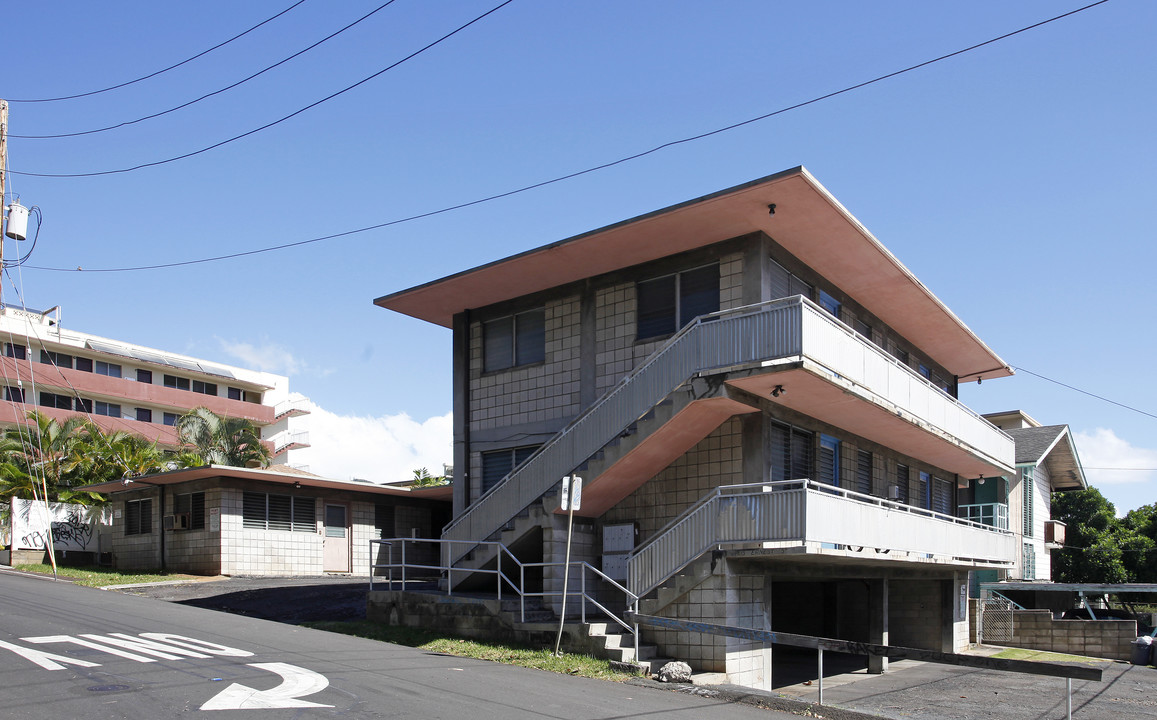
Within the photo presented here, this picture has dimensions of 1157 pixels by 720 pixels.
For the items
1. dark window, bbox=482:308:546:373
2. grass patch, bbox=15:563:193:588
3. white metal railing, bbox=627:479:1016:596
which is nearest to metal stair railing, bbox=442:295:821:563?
white metal railing, bbox=627:479:1016:596

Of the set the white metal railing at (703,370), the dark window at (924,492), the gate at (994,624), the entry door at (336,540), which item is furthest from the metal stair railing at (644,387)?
the gate at (994,624)

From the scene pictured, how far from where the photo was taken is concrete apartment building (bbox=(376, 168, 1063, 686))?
15289 mm

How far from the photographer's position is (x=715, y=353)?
15883 mm

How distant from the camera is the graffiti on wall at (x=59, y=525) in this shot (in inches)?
1222

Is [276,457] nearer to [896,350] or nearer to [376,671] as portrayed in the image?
[896,350]

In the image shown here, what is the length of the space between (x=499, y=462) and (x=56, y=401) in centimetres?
4266

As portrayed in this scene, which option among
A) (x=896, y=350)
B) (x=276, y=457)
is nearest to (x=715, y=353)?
(x=896, y=350)

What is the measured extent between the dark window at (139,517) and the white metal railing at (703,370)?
1423 centimetres

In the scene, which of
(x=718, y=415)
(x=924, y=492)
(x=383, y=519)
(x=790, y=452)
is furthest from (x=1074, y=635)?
(x=383, y=519)

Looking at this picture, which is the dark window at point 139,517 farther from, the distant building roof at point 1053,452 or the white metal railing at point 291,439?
the white metal railing at point 291,439

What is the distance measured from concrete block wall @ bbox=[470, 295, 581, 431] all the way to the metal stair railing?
2.57 meters

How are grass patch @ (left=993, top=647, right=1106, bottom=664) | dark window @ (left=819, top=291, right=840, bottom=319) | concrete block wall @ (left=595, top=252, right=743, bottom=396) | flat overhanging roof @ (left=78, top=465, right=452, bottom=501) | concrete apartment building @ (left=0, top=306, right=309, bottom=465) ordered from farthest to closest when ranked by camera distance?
concrete apartment building @ (left=0, top=306, right=309, bottom=465)
flat overhanging roof @ (left=78, top=465, right=452, bottom=501)
grass patch @ (left=993, top=647, right=1106, bottom=664)
dark window @ (left=819, top=291, right=840, bottom=319)
concrete block wall @ (left=595, top=252, right=743, bottom=396)

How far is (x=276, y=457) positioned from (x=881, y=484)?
183 feet

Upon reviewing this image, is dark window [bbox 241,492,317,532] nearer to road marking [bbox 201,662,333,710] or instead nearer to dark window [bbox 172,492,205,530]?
dark window [bbox 172,492,205,530]
